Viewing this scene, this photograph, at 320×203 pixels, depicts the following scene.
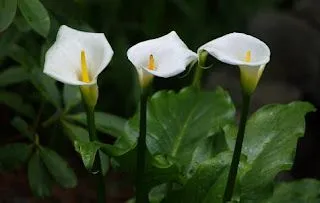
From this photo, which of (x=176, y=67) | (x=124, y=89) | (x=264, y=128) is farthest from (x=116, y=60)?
(x=176, y=67)

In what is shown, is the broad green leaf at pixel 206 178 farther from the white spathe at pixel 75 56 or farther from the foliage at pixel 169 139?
the white spathe at pixel 75 56

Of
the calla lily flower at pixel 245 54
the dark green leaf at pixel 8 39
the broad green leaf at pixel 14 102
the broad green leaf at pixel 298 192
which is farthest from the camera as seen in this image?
the broad green leaf at pixel 14 102

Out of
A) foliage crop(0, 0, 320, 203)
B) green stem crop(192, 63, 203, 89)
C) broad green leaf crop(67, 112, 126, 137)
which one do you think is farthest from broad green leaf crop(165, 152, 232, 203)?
broad green leaf crop(67, 112, 126, 137)

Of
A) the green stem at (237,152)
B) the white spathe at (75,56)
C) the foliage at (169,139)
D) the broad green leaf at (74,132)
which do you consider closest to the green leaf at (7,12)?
the foliage at (169,139)

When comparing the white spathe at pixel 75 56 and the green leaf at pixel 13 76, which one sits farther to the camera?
the green leaf at pixel 13 76

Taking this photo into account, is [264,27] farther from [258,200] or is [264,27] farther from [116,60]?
[258,200]

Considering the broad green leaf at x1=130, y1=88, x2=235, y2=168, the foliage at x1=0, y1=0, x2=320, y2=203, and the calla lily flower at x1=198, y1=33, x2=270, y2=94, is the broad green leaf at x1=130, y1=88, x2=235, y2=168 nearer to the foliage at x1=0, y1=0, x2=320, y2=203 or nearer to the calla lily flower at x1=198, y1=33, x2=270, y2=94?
the foliage at x1=0, y1=0, x2=320, y2=203

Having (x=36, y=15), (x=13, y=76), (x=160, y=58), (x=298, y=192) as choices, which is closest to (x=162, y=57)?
(x=160, y=58)
